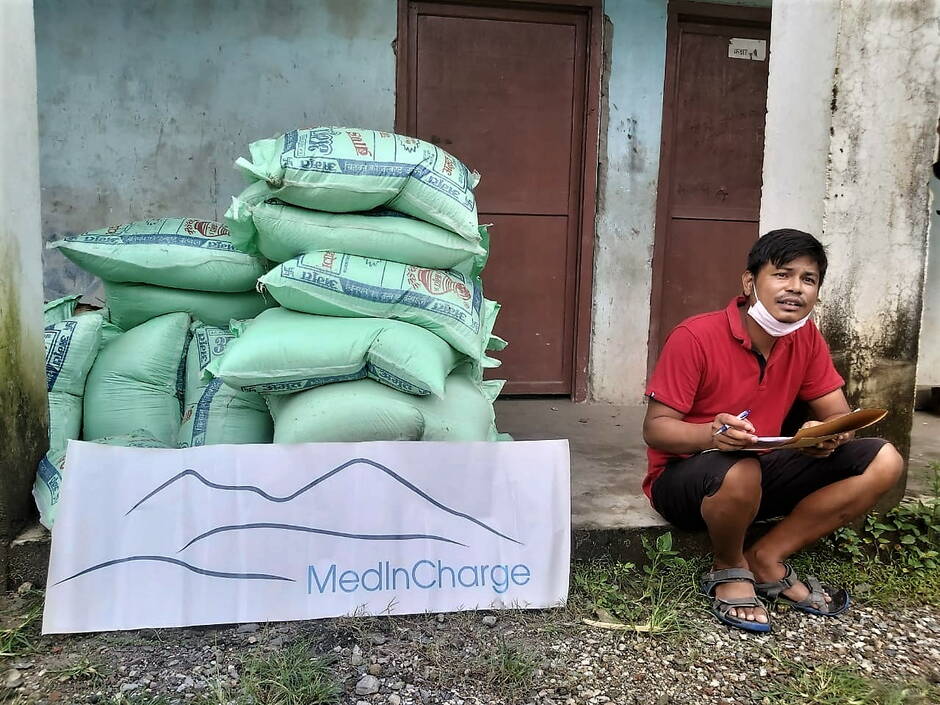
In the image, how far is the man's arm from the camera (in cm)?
194

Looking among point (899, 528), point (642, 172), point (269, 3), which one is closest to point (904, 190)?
point (899, 528)

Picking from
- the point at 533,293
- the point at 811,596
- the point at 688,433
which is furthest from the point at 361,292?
the point at 533,293

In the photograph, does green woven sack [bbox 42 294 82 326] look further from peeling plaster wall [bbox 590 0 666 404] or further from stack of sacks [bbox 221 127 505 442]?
peeling plaster wall [bbox 590 0 666 404]

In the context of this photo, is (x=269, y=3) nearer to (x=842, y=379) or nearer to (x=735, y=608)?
(x=842, y=379)

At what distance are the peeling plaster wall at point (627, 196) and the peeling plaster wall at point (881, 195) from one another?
188 centimetres

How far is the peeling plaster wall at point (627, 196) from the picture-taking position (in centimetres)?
408

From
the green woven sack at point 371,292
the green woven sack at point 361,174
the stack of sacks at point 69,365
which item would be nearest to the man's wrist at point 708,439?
the green woven sack at point 371,292

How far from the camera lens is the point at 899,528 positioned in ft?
8.18

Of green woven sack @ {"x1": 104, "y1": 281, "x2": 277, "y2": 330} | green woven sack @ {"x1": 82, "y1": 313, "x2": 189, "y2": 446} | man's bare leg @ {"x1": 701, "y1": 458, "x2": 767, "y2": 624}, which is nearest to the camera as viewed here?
man's bare leg @ {"x1": 701, "y1": 458, "x2": 767, "y2": 624}

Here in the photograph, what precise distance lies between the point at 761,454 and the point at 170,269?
2013 mm

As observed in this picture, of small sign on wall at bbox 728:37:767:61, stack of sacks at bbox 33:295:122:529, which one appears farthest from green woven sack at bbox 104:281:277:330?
small sign on wall at bbox 728:37:767:61

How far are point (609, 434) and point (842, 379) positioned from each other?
1313 mm

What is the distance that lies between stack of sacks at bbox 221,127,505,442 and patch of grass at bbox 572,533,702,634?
1.79 ft

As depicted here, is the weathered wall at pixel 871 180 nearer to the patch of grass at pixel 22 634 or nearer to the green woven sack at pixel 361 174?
the green woven sack at pixel 361 174
